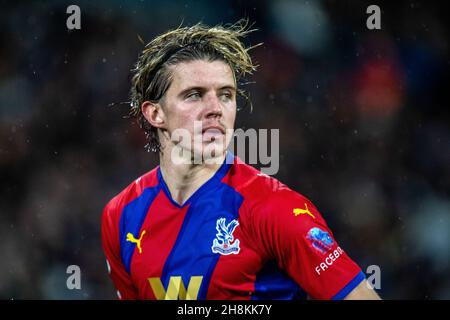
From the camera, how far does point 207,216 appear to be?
142 inches

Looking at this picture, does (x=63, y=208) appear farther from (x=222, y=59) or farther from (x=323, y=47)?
(x=222, y=59)

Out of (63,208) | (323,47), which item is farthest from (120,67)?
(323,47)

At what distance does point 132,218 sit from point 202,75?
94 centimetres

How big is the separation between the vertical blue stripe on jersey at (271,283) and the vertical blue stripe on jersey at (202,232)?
0.24 m

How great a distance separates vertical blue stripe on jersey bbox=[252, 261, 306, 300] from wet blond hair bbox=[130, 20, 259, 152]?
1.03 m

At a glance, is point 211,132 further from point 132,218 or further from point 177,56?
point 132,218

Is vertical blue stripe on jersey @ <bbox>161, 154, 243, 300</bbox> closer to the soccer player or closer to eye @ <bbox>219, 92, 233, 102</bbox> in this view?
the soccer player

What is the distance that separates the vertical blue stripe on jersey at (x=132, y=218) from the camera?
3840 mm

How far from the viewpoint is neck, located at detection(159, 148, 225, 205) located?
370 centimetres

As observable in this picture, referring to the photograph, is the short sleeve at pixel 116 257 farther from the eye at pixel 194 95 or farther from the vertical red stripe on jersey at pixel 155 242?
the eye at pixel 194 95

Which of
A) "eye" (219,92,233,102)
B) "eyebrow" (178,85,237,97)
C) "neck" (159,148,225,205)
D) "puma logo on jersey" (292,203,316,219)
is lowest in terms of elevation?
"puma logo on jersey" (292,203,316,219)

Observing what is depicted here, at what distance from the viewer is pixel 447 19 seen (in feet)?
23.3

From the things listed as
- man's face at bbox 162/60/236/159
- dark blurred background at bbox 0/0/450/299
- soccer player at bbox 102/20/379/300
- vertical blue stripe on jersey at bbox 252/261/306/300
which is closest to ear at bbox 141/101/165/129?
soccer player at bbox 102/20/379/300

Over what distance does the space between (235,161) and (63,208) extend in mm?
3673
